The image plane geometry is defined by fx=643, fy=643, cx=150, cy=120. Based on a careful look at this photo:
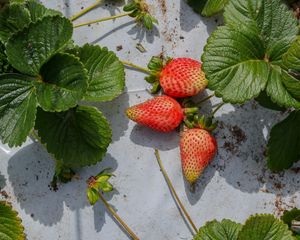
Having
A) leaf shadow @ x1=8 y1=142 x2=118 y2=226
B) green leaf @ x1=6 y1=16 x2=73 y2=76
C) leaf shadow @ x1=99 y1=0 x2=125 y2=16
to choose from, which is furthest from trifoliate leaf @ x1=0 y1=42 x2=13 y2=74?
leaf shadow @ x1=99 y1=0 x2=125 y2=16

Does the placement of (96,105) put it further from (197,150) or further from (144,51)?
(197,150)

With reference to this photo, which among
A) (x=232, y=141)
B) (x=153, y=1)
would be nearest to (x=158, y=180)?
(x=232, y=141)

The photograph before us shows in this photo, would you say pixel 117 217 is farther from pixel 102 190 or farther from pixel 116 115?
pixel 116 115

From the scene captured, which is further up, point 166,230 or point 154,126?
point 154,126

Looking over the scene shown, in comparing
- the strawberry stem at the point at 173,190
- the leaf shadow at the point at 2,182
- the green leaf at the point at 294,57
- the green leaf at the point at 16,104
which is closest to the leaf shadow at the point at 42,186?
the leaf shadow at the point at 2,182

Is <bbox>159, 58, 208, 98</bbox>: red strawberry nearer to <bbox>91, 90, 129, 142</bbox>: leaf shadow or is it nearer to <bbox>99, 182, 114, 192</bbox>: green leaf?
<bbox>91, 90, 129, 142</bbox>: leaf shadow
